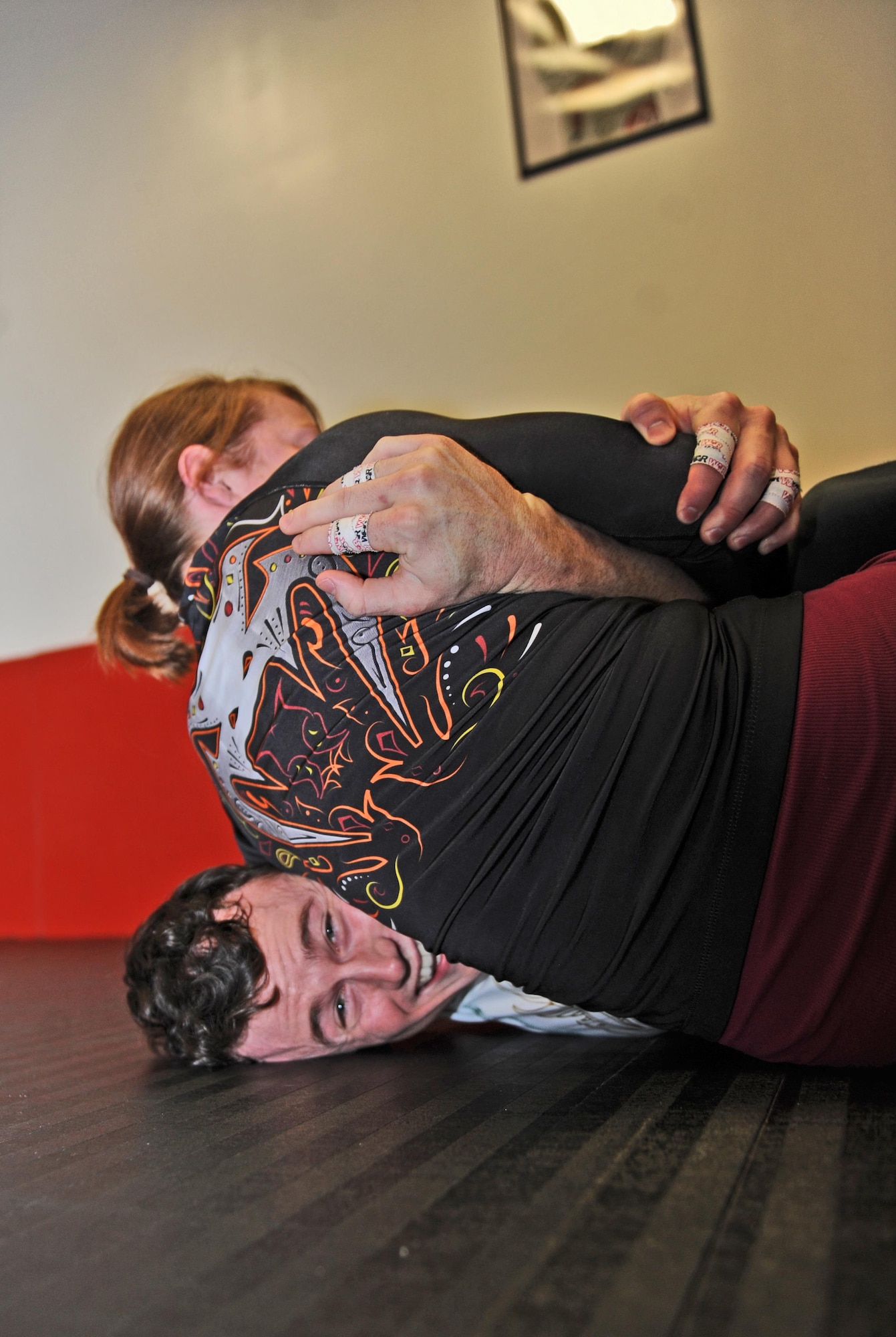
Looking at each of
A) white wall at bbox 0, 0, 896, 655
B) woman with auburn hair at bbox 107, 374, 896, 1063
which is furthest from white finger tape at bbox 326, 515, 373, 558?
white wall at bbox 0, 0, 896, 655

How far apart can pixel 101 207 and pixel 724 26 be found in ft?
6.31

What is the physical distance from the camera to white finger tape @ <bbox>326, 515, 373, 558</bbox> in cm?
80

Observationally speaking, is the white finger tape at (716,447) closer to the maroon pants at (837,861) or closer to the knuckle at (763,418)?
the knuckle at (763,418)

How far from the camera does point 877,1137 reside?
0.62 m

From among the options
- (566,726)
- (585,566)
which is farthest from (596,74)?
(566,726)

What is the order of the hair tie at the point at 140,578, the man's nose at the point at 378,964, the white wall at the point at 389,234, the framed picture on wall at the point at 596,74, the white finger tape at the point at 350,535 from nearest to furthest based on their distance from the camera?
the white finger tape at the point at 350,535 < the man's nose at the point at 378,964 < the hair tie at the point at 140,578 < the white wall at the point at 389,234 < the framed picture on wall at the point at 596,74

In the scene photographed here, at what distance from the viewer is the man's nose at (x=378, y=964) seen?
1.02 m

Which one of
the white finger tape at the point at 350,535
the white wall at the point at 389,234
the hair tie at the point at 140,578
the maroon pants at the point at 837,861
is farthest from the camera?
the white wall at the point at 389,234

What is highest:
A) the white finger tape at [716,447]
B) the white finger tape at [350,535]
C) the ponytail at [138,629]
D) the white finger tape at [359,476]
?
the white finger tape at [359,476]

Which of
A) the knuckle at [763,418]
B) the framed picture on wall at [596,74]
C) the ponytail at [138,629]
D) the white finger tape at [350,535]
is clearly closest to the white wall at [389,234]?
the framed picture on wall at [596,74]

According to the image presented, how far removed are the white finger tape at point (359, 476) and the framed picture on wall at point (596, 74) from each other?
176 cm

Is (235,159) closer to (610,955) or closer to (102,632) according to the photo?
(102,632)

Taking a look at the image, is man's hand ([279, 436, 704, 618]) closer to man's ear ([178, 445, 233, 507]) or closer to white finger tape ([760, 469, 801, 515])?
white finger tape ([760, 469, 801, 515])

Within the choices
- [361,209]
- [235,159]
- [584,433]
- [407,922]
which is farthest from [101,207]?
[407,922]
